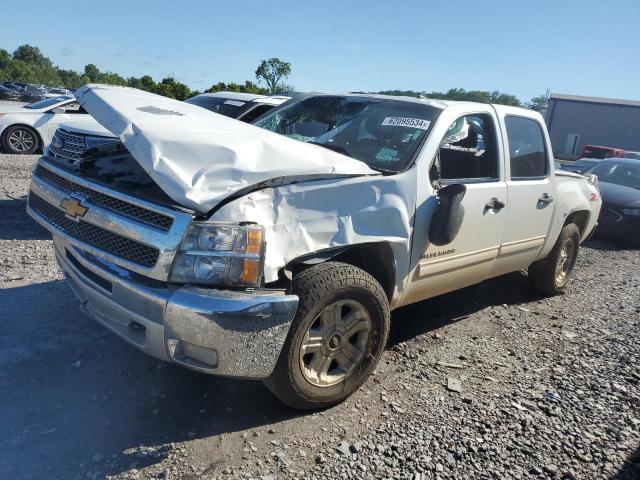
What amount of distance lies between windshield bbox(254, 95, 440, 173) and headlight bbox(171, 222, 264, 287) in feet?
4.14

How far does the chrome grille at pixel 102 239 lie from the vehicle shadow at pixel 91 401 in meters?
0.89

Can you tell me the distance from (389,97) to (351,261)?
5.17 ft

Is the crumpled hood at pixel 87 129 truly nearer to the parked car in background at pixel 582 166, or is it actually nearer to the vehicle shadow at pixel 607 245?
the vehicle shadow at pixel 607 245

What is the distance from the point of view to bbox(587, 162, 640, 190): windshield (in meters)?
9.78

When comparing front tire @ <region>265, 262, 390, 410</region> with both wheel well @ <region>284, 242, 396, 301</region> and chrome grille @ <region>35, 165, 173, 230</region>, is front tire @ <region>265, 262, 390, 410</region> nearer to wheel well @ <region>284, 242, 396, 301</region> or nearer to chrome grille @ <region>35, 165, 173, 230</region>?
wheel well @ <region>284, 242, 396, 301</region>

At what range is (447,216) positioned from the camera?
10.7 ft

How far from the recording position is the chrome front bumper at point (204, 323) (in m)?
2.36

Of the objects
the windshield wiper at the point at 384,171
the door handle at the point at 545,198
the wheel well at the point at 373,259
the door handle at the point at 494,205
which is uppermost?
the windshield wiper at the point at 384,171

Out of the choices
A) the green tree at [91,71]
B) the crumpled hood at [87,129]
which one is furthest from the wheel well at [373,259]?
the green tree at [91,71]

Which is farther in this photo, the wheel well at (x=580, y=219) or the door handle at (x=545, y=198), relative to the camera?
the wheel well at (x=580, y=219)

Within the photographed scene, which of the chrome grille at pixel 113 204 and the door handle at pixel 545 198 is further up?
the chrome grille at pixel 113 204

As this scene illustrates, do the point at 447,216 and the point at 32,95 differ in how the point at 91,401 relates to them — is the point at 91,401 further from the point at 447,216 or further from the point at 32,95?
the point at 32,95

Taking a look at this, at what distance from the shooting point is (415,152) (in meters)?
3.39

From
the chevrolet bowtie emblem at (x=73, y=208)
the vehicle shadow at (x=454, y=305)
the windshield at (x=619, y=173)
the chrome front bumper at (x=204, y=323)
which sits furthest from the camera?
the windshield at (x=619, y=173)
